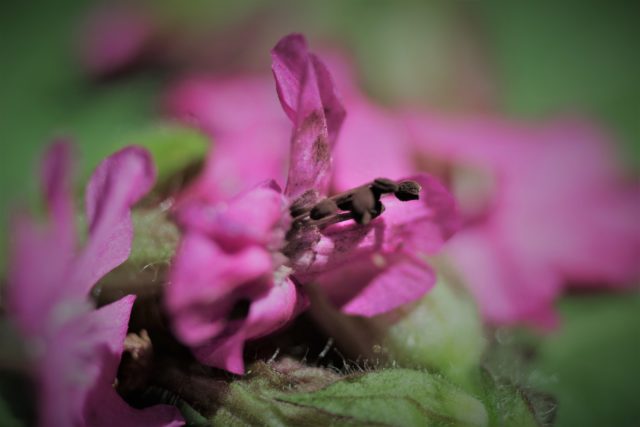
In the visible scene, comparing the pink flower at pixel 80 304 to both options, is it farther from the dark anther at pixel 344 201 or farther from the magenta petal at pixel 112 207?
the dark anther at pixel 344 201

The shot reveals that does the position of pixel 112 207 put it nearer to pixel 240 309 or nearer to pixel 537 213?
pixel 240 309

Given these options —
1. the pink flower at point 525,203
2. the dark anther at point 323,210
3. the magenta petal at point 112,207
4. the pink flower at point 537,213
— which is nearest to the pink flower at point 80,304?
the magenta petal at point 112,207

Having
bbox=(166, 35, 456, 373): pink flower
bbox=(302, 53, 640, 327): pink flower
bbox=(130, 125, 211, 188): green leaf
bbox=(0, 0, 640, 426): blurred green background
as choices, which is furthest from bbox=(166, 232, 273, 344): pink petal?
bbox=(0, 0, 640, 426): blurred green background

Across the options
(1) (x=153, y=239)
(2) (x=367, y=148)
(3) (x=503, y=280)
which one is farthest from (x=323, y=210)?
(3) (x=503, y=280)

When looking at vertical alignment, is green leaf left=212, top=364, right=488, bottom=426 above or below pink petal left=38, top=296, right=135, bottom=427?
below

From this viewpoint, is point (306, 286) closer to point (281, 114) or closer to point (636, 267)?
point (281, 114)

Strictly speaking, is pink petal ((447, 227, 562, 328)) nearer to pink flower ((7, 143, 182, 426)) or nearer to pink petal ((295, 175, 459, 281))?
pink petal ((295, 175, 459, 281))

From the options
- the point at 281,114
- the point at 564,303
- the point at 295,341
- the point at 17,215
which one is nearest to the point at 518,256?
the point at 564,303

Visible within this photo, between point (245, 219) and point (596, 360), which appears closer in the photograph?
point (245, 219)
